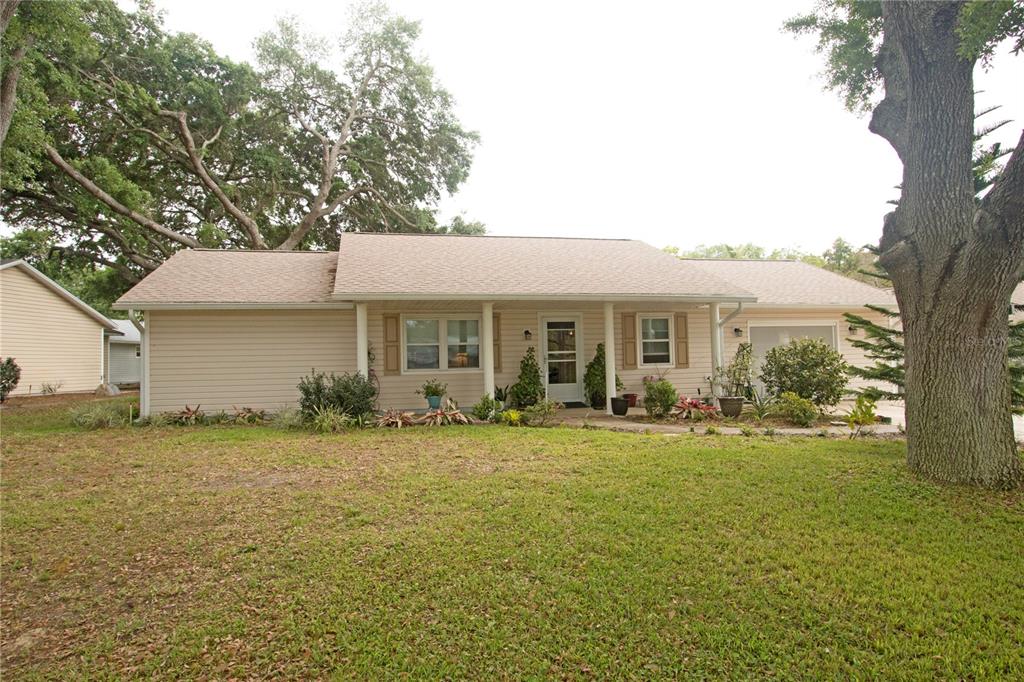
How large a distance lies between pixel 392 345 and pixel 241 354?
10.6 ft

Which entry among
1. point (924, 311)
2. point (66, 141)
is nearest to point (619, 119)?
point (924, 311)

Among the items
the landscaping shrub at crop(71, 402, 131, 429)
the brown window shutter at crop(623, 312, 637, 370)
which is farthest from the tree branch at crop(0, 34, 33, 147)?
the brown window shutter at crop(623, 312, 637, 370)

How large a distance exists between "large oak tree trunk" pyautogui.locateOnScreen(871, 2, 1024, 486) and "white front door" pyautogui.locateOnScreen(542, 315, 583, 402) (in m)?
7.08

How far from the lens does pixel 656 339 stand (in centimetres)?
1243

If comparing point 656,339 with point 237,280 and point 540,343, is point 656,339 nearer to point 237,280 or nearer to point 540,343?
point 540,343

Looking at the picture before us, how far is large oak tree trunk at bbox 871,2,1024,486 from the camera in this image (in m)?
4.88

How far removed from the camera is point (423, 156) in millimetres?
24203

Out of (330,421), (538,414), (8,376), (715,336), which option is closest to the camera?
(330,421)

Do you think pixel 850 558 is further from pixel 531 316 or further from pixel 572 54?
pixel 572 54

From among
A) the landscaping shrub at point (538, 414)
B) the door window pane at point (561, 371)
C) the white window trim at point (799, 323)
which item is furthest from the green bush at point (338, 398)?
the white window trim at point (799, 323)

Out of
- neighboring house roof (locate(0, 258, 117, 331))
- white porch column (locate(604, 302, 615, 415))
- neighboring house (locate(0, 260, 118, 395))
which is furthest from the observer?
neighboring house (locate(0, 260, 118, 395))

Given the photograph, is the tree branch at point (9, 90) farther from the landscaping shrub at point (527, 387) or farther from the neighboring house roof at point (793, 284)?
the neighboring house roof at point (793, 284)

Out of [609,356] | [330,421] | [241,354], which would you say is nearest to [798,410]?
[609,356]

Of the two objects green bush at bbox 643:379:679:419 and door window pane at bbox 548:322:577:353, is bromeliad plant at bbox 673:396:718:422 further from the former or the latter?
door window pane at bbox 548:322:577:353
